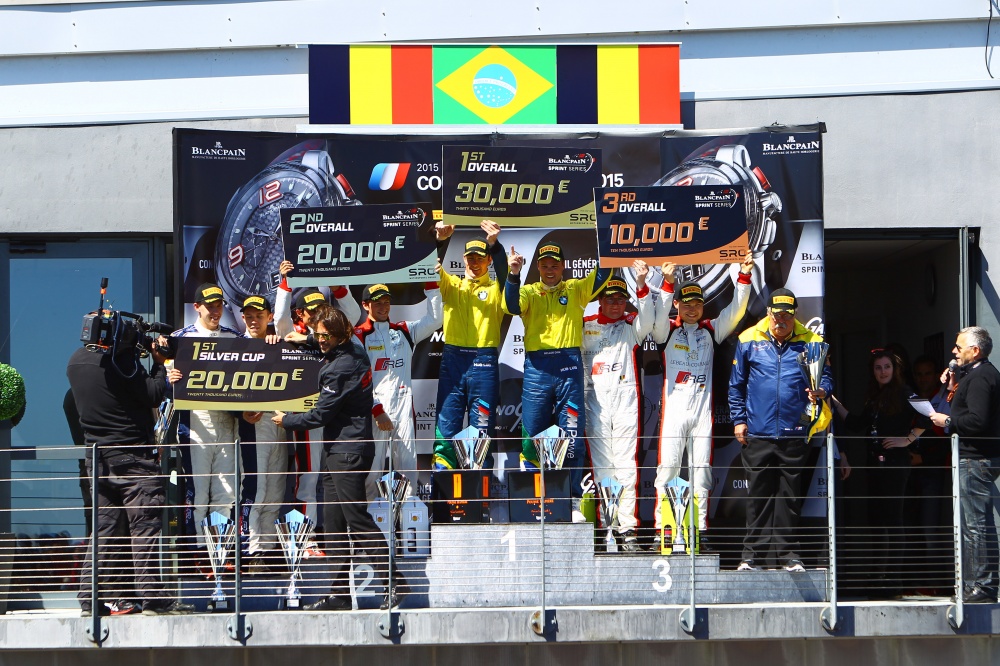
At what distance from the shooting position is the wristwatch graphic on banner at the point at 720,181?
7934 mm

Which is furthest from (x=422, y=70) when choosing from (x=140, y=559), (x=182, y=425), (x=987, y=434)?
(x=987, y=434)

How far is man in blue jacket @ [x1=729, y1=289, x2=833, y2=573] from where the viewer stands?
671 cm

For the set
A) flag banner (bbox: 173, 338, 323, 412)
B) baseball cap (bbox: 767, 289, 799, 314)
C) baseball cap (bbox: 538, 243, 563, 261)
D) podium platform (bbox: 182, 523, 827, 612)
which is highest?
baseball cap (bbox: 538, 243, 563, 261)

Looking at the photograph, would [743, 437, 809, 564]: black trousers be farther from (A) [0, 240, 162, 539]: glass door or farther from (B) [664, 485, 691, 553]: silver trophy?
(A) [0, 240, 162, 539]: glass door

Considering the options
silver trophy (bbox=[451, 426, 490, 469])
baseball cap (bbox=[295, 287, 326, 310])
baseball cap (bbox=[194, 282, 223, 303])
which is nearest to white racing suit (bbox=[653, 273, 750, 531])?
silver trophy (bbox=[451, 426, 490, 469])

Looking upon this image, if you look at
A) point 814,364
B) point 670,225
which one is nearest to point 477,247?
point 670,225

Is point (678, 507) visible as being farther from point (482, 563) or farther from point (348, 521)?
point (348, 521)

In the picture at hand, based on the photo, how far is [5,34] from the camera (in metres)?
8.61

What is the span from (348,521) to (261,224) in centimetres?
244

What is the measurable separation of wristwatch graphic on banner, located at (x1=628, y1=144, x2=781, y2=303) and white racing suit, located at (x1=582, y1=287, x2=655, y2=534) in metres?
0.70

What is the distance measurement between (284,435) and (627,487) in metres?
2.16

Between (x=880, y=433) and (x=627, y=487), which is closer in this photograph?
(x=627, y=487)

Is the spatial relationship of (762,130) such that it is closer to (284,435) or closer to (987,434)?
(987,434)

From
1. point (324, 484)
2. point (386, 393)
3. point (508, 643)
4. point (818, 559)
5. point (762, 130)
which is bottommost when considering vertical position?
point (508, 643)
